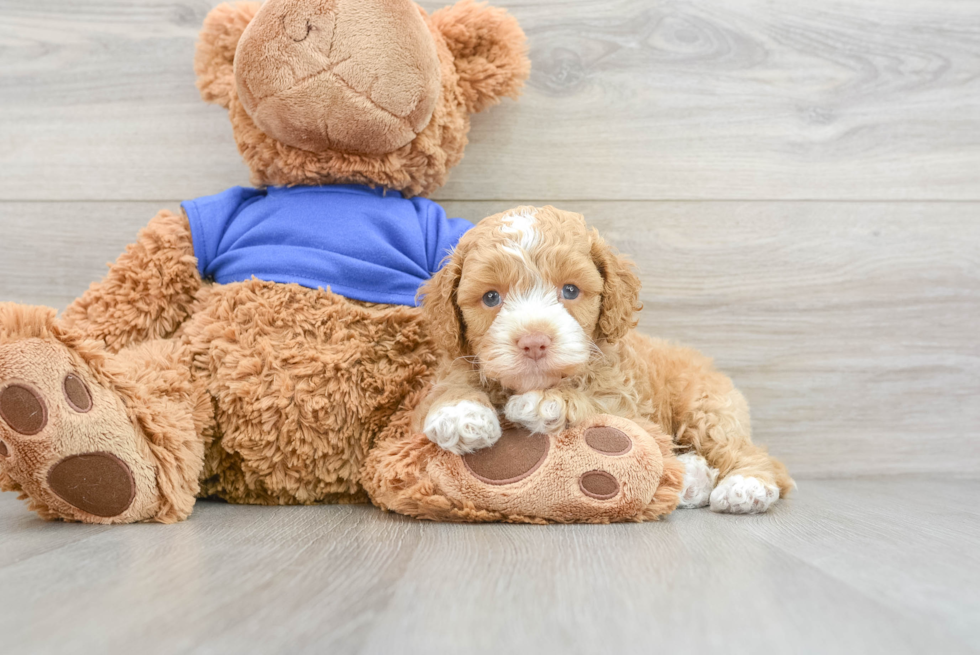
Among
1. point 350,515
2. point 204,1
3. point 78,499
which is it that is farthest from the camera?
point 204,1

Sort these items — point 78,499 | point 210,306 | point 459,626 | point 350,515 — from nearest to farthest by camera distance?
point 459,626 → point 78,499 → point 350,515 → point 210,306

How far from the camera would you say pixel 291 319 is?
113 centimetres

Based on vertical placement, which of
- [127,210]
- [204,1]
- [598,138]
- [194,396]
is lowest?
[194,396]

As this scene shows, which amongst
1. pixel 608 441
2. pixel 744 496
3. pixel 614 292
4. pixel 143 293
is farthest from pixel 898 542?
pixel 143 293

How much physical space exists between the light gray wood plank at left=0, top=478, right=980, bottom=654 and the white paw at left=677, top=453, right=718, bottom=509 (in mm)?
103

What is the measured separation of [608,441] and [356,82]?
658 mm

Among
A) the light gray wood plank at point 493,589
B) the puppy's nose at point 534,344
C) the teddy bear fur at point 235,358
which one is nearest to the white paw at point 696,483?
the light gray wood plank at point 493,589

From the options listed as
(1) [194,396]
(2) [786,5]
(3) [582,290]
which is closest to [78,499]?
(1) [194,396]

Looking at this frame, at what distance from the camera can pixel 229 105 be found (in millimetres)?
1244

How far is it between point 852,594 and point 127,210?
1.46 m

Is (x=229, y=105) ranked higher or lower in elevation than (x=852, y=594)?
higher

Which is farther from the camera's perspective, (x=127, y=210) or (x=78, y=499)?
(x=127, y=210)

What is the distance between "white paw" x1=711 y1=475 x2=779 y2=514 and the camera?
1.06 m

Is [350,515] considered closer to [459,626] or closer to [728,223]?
[459,626]
